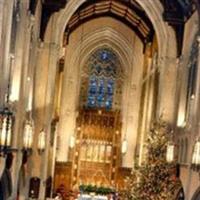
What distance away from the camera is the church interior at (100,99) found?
1978 centimetres

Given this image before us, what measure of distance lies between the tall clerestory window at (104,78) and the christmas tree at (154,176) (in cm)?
1595

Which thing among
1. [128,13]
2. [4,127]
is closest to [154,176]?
[4,127]

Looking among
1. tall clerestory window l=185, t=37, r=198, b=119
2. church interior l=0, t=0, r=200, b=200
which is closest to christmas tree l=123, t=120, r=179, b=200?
church interior l=0, t=0, r=200, b=200

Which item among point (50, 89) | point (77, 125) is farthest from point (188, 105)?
point (77, 125)

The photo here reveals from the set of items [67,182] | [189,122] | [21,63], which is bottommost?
[67,182]

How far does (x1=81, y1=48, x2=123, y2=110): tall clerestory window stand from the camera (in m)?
37.6

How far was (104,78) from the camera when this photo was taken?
37781 millimetres

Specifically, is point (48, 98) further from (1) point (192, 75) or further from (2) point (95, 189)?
(2) point (95, 189)

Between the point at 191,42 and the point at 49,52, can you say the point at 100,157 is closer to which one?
the point at 49,52

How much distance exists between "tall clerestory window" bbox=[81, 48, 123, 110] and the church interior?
0.22 ft

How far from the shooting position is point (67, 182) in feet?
117

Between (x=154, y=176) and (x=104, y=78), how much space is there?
1741 centimetres

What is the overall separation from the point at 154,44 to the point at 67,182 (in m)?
10.4

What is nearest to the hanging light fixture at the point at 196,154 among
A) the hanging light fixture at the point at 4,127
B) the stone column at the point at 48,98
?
the hanging light fixture at the point at 4,127
